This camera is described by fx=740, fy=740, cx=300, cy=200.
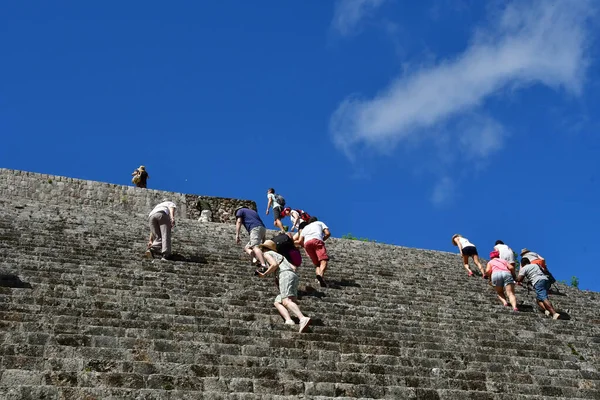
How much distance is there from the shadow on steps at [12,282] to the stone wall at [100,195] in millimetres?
9327

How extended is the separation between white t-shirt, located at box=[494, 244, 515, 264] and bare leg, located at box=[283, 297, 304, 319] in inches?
212

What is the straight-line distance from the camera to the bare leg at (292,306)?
8617 mm

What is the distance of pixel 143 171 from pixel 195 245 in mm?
7618

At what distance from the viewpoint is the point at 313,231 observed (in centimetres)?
1182

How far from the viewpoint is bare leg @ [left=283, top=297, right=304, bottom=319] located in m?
8.62

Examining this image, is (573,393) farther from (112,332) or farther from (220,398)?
(112,332)

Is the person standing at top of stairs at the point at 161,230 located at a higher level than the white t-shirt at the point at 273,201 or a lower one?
lower

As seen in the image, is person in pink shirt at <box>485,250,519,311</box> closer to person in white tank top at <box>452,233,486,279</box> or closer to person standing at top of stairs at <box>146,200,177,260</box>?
person in white tank top at <box>452,233,486,279</box>

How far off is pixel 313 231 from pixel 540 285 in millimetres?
3640

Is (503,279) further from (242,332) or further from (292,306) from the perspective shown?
(242,332)

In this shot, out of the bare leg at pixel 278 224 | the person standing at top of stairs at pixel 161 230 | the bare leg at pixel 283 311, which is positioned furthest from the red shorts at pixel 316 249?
the bare leg at pixel 278 224

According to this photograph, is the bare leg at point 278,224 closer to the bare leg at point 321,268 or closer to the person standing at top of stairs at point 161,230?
the person standing at top of stairs at point 161,230

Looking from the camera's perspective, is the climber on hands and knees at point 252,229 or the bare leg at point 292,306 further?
the climber on hands and knees at point 252,229

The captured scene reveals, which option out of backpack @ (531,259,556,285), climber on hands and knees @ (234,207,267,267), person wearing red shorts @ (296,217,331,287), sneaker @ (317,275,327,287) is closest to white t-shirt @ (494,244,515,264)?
backpack @ (531,259,556,285)
